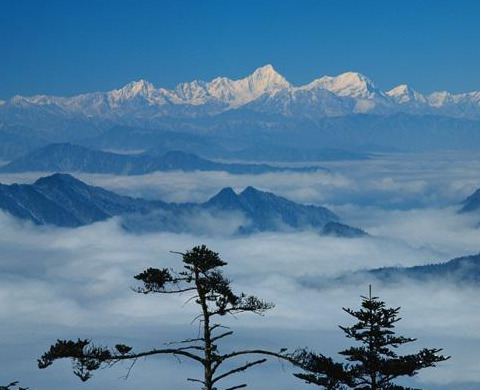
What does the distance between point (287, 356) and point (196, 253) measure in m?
5.19

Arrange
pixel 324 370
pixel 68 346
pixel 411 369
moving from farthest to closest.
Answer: pixel 411 369 < pixel 324 370 < pixel 68 346

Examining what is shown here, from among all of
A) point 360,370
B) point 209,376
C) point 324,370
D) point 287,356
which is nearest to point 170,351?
point 209,376

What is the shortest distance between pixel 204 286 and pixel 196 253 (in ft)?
4.32

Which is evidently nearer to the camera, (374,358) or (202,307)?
(202,307)

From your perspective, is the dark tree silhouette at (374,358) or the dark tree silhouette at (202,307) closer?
the dark tree silhouette at (202,307)

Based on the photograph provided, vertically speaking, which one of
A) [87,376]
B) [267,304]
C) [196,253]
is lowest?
[87,376]

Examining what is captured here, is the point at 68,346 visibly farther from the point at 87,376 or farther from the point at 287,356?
the point at 287,356

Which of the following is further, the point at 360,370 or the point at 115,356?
the point at 360,370

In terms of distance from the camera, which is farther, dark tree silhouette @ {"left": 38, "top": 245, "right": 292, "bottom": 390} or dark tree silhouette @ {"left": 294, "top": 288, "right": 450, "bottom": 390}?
dark tree silhouette @ {"left": 294, "top": 288, "right": 450, "bottom": 390}

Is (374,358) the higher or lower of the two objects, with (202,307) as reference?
lower

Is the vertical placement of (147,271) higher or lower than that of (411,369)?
higher

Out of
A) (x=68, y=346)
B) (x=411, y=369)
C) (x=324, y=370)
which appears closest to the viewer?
(x=68, y=346)

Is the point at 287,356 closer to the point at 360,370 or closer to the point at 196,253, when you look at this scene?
the point at 196,253

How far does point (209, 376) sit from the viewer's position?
31.8 metres
